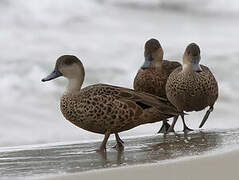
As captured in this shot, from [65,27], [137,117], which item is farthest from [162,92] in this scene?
[65,27]

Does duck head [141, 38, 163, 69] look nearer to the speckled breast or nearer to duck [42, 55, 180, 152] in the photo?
the speckled breast

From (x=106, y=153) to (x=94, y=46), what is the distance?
30.9 ft

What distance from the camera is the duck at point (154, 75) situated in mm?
8133

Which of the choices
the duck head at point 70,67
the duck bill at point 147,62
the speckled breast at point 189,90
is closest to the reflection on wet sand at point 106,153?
the speckled breast at point 189,90

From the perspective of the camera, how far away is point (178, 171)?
517 cm

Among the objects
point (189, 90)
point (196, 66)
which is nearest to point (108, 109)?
point (189, 90)

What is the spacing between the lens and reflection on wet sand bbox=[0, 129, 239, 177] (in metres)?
5.57

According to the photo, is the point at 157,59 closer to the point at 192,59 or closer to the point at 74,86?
the point at 192,59

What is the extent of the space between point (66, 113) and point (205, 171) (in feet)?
5.37

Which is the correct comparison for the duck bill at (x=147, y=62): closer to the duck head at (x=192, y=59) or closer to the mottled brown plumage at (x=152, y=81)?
the mottled brown plumage at (x=152, y=81)

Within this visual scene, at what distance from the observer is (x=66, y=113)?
6.50 metres

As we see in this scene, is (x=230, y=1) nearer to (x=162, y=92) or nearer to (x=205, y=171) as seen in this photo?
(x=162, y=92)

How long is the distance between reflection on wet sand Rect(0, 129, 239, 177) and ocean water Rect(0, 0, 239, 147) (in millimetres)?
1851

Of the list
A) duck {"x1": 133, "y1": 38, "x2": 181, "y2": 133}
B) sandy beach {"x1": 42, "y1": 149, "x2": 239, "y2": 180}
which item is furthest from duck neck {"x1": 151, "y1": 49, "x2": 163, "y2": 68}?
sandy beach {"x1": 42, "y1": 149, "x2": 239, "y2": 180}
